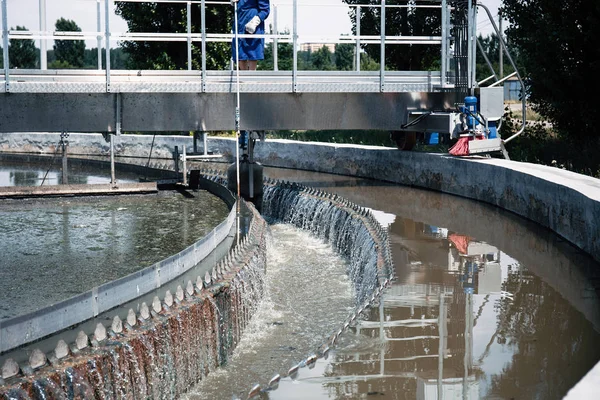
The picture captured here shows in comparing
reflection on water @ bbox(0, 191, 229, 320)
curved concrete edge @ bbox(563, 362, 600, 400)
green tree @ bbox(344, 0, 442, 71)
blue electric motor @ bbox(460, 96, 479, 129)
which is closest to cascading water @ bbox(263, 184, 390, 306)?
reflection on water @ bbox(0, 191, 229, 320)

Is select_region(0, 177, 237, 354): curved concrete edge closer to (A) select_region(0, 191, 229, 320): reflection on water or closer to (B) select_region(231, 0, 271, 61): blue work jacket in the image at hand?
(A) select_region(0, 191, 229, 320): reflection on water

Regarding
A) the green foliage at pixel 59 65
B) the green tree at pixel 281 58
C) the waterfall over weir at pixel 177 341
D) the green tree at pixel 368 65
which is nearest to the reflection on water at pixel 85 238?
the waterfall over weir at pixel 177 341

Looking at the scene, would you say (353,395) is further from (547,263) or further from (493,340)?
(547,263)

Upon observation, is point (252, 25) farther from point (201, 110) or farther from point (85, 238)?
point (85, 238)

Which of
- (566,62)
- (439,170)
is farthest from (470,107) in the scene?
(566,62)

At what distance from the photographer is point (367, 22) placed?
29.7 metres

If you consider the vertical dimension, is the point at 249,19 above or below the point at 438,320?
above

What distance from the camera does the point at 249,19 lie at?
17062mm

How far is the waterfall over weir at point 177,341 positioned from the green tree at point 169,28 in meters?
18.2

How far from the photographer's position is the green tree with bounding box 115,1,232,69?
31.0 m

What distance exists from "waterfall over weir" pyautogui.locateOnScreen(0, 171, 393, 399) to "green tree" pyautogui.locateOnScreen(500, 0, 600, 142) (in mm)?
7857

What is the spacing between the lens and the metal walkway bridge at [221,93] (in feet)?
51.0

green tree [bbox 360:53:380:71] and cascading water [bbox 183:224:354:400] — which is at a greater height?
green tree [bbox 360:53:380:71]

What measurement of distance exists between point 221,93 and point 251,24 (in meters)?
1.41
